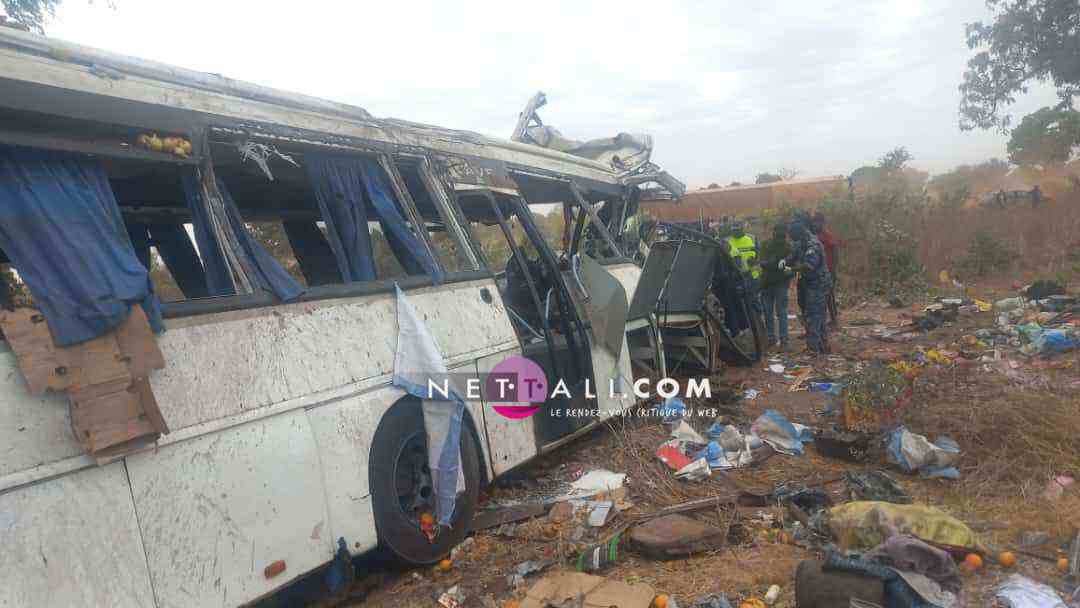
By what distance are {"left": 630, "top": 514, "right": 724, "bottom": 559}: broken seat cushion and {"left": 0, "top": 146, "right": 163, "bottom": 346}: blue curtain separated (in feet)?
7.68

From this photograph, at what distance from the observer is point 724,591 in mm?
2799

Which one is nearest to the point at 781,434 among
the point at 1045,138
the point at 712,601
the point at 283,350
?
the point at 712,601

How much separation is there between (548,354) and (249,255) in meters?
2.05

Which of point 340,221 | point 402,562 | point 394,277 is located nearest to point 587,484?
point 402,562

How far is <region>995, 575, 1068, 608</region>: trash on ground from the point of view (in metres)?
2.49

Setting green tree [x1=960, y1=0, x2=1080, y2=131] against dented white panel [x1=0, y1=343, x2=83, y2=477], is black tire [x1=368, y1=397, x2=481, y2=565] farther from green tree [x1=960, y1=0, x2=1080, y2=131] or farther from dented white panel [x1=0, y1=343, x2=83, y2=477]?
green tree [x1=960, y1=0, x2=1080, y2=131]

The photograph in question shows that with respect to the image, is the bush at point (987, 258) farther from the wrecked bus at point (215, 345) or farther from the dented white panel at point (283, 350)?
the dented white panel at point (283, 350)

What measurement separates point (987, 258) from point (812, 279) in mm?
7565

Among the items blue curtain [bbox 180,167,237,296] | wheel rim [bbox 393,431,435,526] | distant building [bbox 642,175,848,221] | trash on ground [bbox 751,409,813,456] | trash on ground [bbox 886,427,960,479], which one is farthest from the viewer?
distant building [bbox 642,175,848,221]

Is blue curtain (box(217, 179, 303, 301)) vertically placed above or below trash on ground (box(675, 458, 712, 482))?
above

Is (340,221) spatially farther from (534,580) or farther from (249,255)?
(534,580)

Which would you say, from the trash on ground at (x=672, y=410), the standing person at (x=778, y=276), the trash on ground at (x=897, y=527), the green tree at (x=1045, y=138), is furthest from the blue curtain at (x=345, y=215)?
the green tree at (x=1045, y=138)

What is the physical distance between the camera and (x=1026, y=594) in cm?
255

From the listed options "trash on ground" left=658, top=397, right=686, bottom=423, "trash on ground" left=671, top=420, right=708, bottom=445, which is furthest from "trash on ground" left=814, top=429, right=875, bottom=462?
"trash on ground" left=658, top=397, right=686, bottom=423
